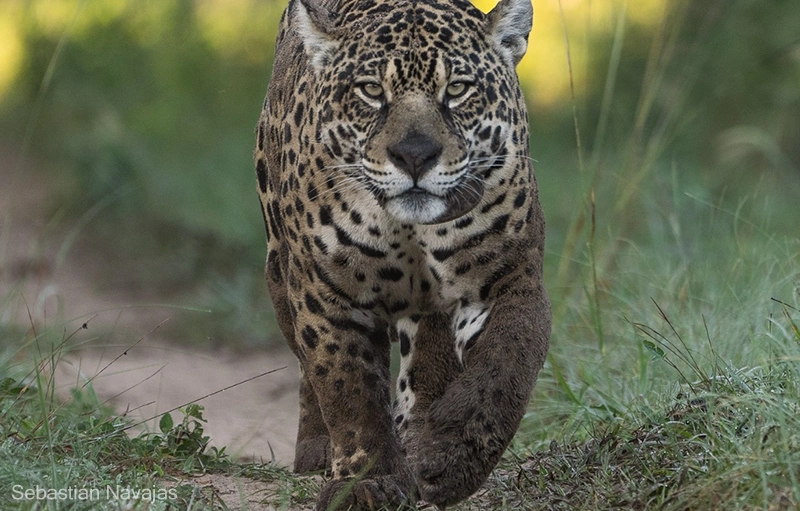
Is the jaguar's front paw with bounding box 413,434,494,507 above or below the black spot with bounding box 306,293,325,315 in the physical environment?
below

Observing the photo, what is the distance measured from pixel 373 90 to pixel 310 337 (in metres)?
0.95

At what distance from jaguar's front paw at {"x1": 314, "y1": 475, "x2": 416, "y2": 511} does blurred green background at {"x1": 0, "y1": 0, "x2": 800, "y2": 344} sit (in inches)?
149

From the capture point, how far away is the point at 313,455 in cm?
558

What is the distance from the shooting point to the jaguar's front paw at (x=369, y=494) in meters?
4.46

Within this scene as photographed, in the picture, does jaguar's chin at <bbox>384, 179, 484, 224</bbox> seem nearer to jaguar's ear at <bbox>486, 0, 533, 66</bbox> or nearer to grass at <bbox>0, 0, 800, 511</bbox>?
jaguar's ear at <bbox>486, 0, 533, 66</bbox>

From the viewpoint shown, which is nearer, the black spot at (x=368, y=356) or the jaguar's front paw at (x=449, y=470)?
the jaguar's front paw at (x=449, y=470)

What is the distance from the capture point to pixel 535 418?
6098 mm

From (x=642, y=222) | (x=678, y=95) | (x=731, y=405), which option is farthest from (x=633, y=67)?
(x=731, y=405)

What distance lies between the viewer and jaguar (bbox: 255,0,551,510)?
14.3 feet

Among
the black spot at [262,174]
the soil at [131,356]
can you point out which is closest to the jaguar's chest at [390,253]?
the black spot at [262,174]

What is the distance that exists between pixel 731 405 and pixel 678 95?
273 inches

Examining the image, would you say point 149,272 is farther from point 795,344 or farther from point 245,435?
point 795,344

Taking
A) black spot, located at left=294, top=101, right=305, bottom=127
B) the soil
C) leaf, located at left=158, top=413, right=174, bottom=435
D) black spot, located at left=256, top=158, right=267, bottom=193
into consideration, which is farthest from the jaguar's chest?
the soil

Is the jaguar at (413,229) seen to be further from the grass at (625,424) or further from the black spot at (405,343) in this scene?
the black spot at (405,343)
